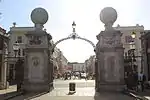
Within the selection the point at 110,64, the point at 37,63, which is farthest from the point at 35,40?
the point at 110,64

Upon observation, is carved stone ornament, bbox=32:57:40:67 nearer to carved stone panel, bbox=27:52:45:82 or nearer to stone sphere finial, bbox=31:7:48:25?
carved stone panel, bbox=27:52:45:82

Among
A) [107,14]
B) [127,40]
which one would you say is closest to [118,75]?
[107,14]

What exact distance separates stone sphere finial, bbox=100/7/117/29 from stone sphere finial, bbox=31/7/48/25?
5.48 meters

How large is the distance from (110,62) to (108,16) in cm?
445

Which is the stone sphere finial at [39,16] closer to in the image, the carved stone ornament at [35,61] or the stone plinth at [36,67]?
the stone plinth at [36,67]

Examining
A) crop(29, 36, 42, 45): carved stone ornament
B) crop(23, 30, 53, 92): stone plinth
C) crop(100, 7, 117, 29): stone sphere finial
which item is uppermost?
crop(100, 7, 117, 29): stone sphere finial

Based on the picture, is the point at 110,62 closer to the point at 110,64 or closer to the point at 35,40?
the point at 110,64

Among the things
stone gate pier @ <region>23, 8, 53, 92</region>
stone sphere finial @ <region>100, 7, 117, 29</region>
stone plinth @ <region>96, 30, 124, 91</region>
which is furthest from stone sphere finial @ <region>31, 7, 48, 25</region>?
stone plinth @ <region>96, 30, 124, 91</region>

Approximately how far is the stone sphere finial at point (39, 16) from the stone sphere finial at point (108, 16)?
5479 mm

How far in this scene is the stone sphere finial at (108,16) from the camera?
2911 cm

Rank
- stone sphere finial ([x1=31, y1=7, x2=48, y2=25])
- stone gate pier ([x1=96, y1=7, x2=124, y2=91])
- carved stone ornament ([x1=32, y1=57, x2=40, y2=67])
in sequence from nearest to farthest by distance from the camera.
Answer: stone gate pier ([x1=96, y1=7, x2=124, y2=91]) → carved stone ornament ([x1=32, y1=57, x2=40, y2=67]) → stone sphere finial ([x1=31, y1=7, x2=48, y2=25])

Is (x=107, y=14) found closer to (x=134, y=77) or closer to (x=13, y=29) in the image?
(x=134, y=77)

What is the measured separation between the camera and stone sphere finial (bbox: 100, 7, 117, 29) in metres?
29.1

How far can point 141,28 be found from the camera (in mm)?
69562
